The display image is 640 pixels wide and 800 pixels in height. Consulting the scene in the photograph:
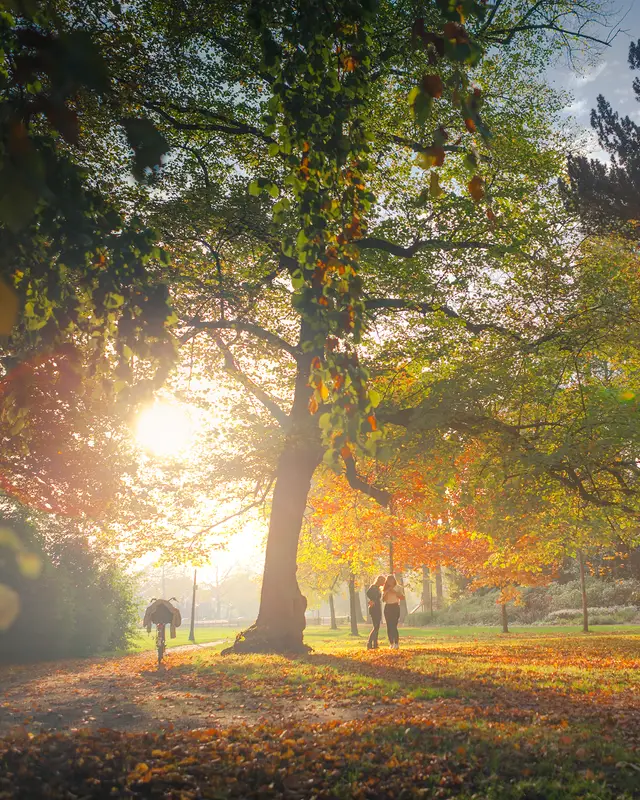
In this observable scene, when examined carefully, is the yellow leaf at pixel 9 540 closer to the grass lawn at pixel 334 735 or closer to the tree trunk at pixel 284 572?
the tree trunk at pixel 284 572

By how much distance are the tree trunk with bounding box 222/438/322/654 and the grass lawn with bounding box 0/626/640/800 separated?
4255mm

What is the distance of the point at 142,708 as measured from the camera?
893 cm

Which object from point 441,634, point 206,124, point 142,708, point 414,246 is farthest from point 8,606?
point 441,634

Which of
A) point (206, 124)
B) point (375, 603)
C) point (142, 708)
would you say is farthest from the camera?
point (375, 603)

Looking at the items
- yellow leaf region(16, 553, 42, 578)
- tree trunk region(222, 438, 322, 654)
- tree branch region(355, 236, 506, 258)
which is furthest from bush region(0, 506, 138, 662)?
tree branch region(355, 236, 506, 258)

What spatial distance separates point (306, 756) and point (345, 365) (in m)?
3.29

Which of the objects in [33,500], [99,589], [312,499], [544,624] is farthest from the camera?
[544,624]

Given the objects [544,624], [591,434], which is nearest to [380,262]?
[591,434]

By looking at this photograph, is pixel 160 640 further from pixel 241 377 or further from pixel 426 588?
pixel 426 588

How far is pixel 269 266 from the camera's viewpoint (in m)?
15.9

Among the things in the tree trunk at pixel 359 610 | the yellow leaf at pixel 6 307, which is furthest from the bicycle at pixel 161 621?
the tree trunk at pixel 359 610

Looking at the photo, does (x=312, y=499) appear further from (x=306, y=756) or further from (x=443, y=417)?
(x=306, y=756)

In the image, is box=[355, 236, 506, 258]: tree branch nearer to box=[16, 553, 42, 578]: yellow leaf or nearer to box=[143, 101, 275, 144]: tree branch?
box=[143, 101, 275, 144]: tree branch

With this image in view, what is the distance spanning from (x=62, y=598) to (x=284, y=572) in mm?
10150
